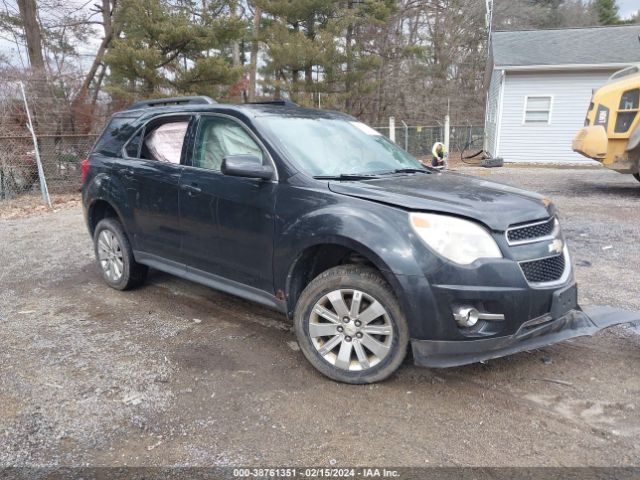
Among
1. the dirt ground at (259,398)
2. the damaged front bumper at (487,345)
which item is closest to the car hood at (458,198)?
the damaged front bumper at (487,345)

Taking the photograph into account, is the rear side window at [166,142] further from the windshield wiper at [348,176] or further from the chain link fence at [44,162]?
the chain link fence at [44,162]

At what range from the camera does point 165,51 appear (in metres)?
15.3

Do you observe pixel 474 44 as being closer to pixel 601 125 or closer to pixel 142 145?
pixel 601 125

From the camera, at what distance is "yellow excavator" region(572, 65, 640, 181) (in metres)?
9.59

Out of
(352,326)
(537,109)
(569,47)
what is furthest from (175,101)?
(569,47)

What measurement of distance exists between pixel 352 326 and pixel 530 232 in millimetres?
1243

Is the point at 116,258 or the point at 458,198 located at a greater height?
the point at 458,198

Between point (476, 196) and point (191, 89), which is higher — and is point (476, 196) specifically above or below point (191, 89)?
below

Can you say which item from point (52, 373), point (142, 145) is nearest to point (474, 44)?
point (142, 145)

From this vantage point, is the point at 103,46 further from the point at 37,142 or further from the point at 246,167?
the point at 246,167

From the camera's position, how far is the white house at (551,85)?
1731 centimetres

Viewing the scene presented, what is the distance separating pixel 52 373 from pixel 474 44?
31625 mm

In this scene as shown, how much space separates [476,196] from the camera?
308cm

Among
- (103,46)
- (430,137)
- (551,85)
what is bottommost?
(430,137)
